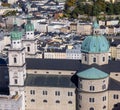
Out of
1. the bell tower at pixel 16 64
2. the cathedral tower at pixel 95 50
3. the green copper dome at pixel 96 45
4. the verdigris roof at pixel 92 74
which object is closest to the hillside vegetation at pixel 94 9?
the cathedral tower at pixel 95 50

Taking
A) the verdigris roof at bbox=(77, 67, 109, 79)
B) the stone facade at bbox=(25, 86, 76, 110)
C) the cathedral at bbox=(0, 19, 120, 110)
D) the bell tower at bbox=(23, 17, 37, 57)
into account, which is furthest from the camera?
the bell tower at bbox=(23, 17, 37, 57)

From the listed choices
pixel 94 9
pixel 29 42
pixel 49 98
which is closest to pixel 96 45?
pixel 49 98

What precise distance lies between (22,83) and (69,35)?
59052 mm

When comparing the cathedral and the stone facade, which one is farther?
the stone facade

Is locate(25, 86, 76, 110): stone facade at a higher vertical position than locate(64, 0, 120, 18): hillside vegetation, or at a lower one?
lower

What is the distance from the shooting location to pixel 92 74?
74250mm

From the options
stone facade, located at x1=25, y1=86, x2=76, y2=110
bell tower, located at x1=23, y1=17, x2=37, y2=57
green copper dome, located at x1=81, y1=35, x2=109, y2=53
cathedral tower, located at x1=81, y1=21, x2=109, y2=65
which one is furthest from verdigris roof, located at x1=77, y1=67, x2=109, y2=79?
bell tower, located at x1=23, y1=17, x2=37, y2=57

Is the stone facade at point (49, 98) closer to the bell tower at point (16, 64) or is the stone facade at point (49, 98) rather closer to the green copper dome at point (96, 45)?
the bell tower at point (16, 64)

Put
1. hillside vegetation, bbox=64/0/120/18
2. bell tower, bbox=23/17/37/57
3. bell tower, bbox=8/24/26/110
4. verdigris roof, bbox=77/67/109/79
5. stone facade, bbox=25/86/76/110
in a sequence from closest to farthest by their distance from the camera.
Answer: verdigris roof, bbox=77/67/109/79 → bell tower, bbox=8/24/26/110 → stone facade, bbox=25/86/76/110 → bell tower, bbox=23/17/37/57 → hillside vegetation, bbox=64/0/120/18

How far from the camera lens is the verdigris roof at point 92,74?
74125 mm

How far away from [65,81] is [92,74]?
5605 mm

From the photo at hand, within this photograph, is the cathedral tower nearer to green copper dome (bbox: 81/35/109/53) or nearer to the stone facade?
green copper dome (bbox: 81/35/109/53)

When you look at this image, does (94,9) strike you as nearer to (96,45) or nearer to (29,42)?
(29,42)

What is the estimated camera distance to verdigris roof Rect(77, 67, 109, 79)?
2918 inches
